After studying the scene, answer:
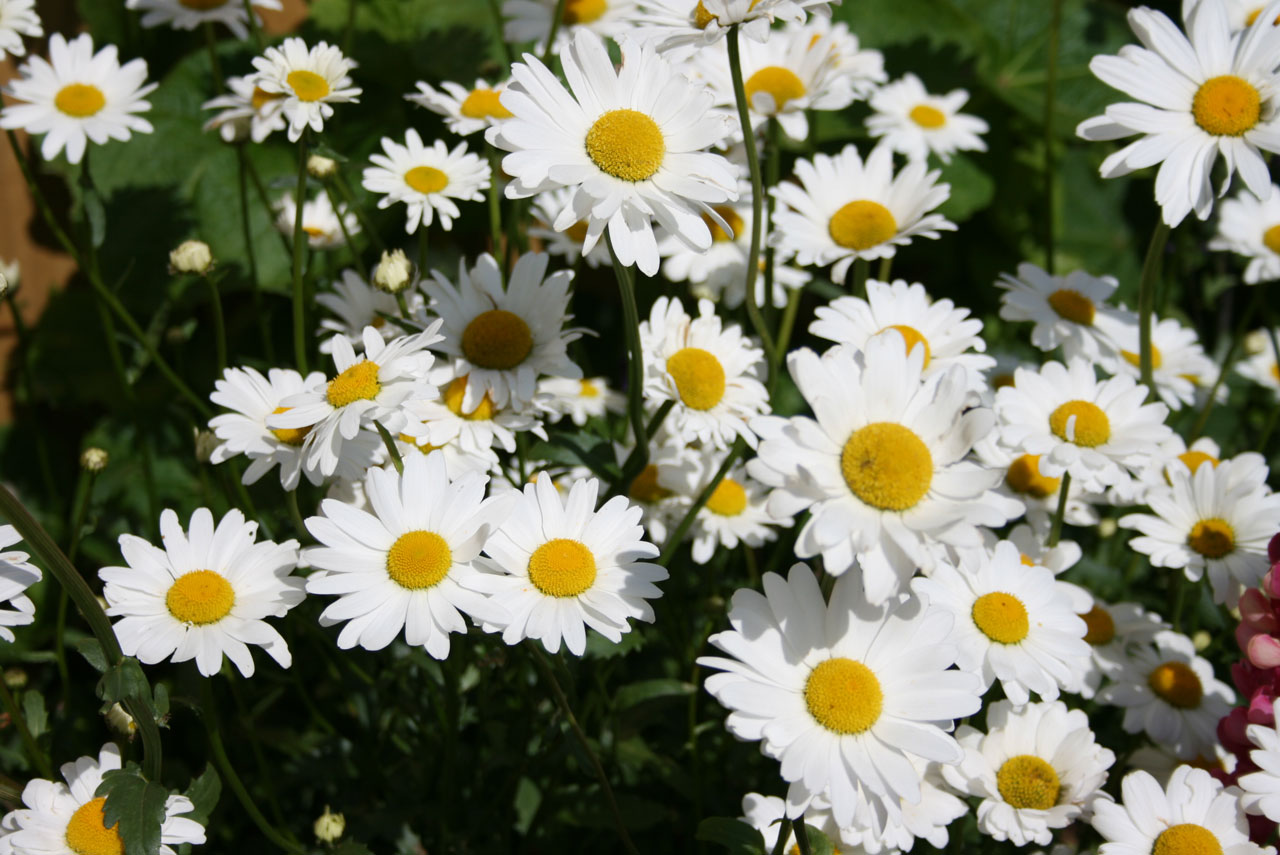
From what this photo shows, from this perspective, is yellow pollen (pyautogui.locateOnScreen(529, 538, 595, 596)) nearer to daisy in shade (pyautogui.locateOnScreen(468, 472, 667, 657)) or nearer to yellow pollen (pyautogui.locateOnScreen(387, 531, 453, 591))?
daisy in shade (pyautogui.locateOnScreen(468, 472, 667, 657))

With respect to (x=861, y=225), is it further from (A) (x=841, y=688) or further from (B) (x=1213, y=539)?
(A) (x=841, y=688)

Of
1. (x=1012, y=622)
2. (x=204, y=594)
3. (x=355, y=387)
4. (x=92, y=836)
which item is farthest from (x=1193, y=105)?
(x=92, y=836)

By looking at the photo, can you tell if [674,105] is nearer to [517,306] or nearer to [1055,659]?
[517,306]

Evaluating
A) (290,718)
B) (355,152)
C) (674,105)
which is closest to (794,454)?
(674,105)

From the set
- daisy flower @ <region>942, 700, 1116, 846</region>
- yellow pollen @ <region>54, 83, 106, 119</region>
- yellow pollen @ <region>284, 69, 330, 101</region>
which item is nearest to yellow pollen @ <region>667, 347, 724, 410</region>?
daisy flower @ <region>942, 700, 1116, 846</region>

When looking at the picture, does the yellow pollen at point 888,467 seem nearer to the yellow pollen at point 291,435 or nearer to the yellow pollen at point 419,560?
the yellow pollen at point 419,560

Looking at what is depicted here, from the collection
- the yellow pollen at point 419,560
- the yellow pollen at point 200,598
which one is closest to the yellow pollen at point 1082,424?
the yellow pollen at point 419,560

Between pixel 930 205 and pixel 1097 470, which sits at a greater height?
pixel 930 205
